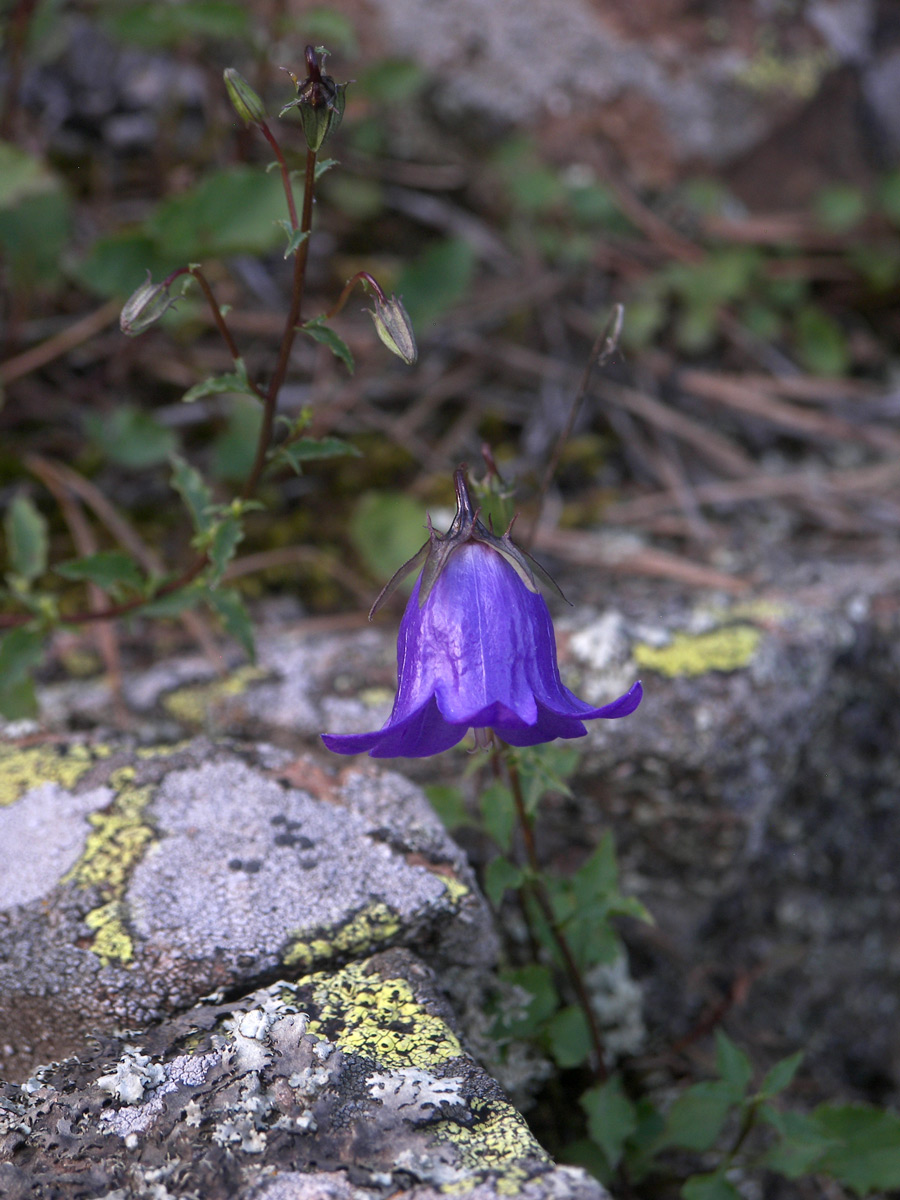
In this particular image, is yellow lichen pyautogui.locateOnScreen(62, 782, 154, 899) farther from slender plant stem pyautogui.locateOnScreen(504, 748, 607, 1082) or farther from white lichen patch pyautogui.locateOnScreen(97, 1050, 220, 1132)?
slender plant stem pyautogui.locateOnScreen(504, 748, 607, 1082)

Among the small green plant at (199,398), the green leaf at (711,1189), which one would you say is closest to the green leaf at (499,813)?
the small green plant at (199,398)

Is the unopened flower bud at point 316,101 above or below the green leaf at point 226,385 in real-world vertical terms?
above

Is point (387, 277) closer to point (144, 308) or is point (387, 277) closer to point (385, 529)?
point (385, 529)

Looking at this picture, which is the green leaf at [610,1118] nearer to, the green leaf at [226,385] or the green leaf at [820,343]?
the green leaf at [226,385]

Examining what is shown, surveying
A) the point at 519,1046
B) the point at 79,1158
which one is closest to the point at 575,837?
the point at 519,1046

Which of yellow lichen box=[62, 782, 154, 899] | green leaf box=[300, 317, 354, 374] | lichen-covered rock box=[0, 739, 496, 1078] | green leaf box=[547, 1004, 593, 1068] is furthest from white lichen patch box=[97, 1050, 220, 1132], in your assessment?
green leaf box=[300, 317, 354, 374]

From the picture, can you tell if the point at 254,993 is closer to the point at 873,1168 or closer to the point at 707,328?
the point at 873,1168

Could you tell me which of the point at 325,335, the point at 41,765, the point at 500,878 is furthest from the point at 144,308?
the point at 500,878
